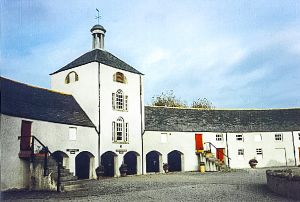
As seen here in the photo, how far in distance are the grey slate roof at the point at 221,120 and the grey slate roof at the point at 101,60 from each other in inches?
234

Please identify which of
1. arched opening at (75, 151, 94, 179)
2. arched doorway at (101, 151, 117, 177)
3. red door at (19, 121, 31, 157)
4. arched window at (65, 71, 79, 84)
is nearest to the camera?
red door at (19, 121, 31, 157)

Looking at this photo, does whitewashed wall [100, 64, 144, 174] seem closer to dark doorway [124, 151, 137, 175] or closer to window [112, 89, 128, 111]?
window [112, 89, 128, 111]

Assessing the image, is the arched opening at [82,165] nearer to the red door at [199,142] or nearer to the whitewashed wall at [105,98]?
the whitewashed wall at [105,98]

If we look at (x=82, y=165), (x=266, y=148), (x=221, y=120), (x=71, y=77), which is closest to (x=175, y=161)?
(x=221, y=120)

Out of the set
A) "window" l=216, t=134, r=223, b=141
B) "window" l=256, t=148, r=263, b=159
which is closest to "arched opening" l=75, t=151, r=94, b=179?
"window" l=216, t=134, r=223, b=141

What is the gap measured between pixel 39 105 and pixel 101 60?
24.2 feet

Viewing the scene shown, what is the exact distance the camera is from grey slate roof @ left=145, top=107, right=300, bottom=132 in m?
32.8

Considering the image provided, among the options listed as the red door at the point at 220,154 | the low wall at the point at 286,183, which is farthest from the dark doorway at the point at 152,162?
the low wall at the point at 286,183

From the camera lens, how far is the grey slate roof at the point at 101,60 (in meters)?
26.9

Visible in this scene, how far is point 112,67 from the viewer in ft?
88.9

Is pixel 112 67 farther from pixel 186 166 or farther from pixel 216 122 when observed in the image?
pixel 216 122

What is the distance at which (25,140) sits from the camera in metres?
17.4

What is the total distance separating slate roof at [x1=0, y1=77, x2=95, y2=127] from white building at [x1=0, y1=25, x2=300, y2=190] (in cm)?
8

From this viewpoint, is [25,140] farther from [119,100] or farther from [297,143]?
[297,143]
